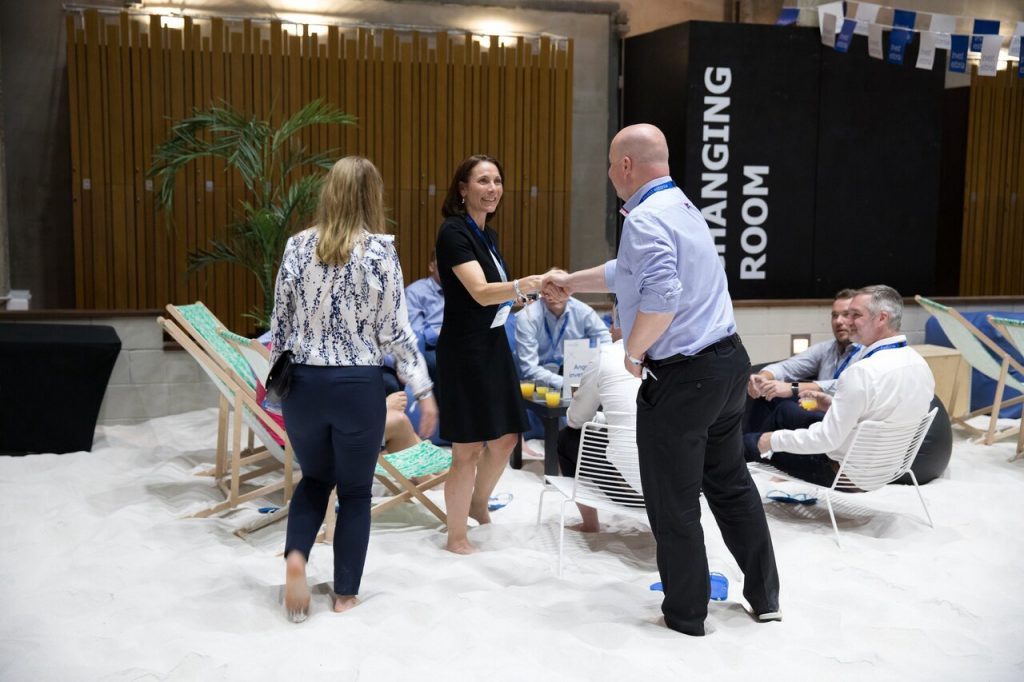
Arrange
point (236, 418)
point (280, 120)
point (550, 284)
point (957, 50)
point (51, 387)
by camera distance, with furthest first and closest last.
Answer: point (957, 50), point (280, 120), point (51, 387), point (236, 418), point (550, 284)

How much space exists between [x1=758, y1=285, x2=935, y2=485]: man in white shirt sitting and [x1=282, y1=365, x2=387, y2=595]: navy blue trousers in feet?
6.29

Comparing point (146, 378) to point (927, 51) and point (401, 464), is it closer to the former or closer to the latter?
point (401, 464)

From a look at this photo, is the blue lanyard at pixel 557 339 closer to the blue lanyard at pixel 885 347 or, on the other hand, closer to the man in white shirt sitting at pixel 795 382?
the man in white shirt sitting at pixel 795 382

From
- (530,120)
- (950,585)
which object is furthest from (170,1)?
(950,585)

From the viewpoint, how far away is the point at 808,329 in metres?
7.66

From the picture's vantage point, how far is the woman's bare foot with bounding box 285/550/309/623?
3227mm

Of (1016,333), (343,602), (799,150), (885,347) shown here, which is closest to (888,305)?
(885,347)

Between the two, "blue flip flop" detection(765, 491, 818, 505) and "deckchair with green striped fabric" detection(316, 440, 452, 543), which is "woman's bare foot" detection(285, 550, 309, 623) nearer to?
"deckchair with green striped fabric" detection(316, 440, 452, 543)

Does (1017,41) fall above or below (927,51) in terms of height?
above

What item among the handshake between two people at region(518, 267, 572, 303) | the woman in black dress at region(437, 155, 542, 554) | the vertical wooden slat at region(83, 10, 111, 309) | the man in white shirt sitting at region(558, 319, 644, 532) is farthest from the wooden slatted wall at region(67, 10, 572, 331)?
the handshake between two people at region(518, 267, 572, 303)

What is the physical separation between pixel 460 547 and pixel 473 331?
88cm

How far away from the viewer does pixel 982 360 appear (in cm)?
629

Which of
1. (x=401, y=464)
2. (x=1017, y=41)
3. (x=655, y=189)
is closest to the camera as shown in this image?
(x=655, y=189)

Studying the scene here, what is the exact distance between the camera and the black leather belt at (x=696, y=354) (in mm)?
3004
